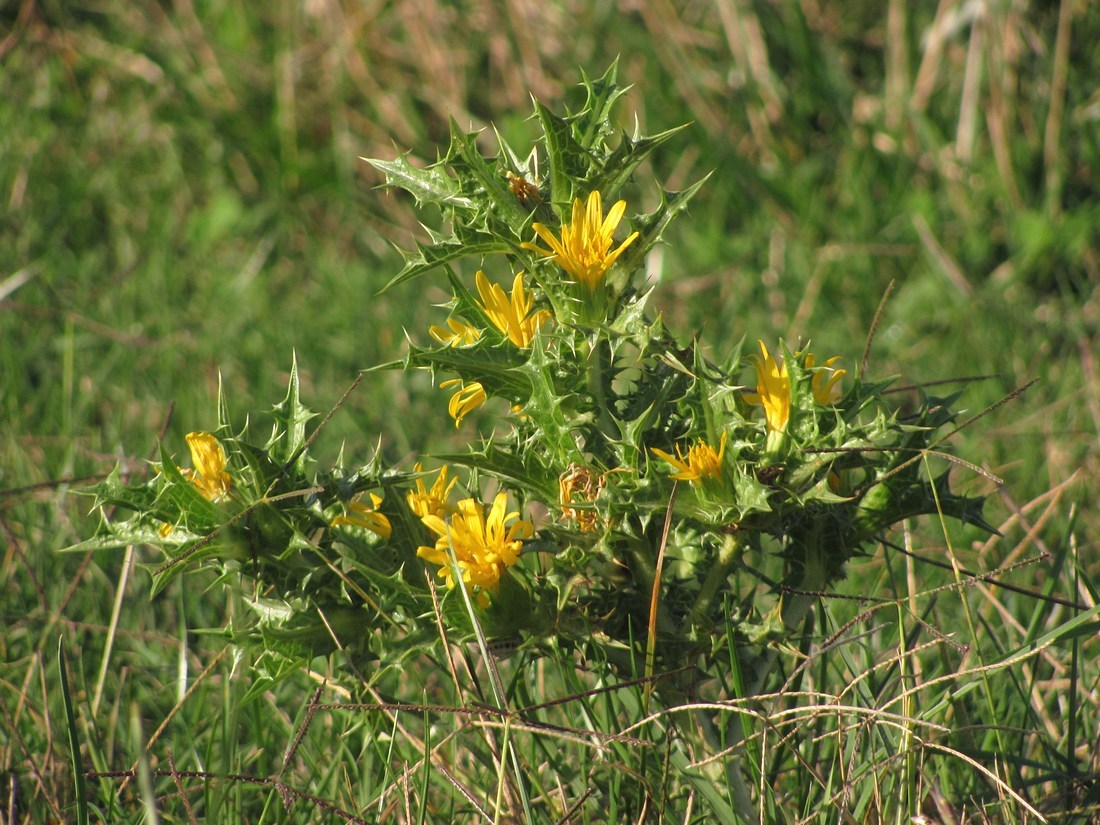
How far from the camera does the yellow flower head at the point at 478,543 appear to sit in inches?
47.9

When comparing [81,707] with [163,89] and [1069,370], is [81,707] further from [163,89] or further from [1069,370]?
Result: [163,89]

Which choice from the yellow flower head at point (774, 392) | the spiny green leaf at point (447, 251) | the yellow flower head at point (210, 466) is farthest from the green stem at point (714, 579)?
the yellow flower head at point (210, 466)

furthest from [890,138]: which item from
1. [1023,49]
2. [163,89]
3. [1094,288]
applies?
[163,89]

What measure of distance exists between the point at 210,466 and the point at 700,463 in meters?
0.55

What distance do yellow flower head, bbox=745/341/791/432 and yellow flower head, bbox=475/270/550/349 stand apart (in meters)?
0.25

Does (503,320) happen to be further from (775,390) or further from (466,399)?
(775,390)

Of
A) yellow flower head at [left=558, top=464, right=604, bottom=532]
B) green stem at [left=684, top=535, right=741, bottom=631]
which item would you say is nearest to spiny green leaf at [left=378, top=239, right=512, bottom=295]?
yellow flower head at [left=558, top=464, right=604, bottom=532]

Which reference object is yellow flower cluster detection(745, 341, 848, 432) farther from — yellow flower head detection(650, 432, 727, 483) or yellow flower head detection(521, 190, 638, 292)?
yellow flower head detection(521, 190, 638, 292)

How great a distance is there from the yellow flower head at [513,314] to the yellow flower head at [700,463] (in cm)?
21

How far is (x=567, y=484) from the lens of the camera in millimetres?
1221

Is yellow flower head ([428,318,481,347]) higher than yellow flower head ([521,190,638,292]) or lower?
lower

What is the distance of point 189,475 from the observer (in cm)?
129

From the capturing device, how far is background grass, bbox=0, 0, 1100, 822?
6.59 feet

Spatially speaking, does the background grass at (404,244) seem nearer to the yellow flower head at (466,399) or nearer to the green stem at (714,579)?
the green stem at (714,579)
